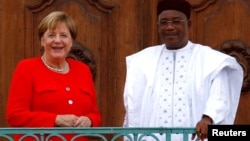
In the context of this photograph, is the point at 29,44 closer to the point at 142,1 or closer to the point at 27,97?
the point at 142,1

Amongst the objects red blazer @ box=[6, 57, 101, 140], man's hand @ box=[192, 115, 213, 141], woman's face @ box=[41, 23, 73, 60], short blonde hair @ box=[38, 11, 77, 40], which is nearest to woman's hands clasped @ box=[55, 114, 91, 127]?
red blazer @ box=[6, 57, 101, 140]

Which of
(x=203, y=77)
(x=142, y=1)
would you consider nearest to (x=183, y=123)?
(x=203, y=77)

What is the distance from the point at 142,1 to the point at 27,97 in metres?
1.67

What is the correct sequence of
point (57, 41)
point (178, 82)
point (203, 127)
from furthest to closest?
point (178, 82)
point (57, 41)
point (203, 127)

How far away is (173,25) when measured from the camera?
6355mm

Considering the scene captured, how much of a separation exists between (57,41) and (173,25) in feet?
2.21

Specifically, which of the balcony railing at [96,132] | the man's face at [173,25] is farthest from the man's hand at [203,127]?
the man's face at [173,25]

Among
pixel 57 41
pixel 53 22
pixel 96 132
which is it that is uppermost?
pixel 53 22

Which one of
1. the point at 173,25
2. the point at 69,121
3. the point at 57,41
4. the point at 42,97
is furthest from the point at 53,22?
the point at 173,25

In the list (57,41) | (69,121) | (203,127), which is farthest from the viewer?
(57,41)

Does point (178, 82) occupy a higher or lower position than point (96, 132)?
higher

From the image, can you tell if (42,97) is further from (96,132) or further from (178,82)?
(178,82)

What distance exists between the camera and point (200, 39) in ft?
24.4

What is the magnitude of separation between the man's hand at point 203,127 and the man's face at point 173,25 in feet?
1.80
